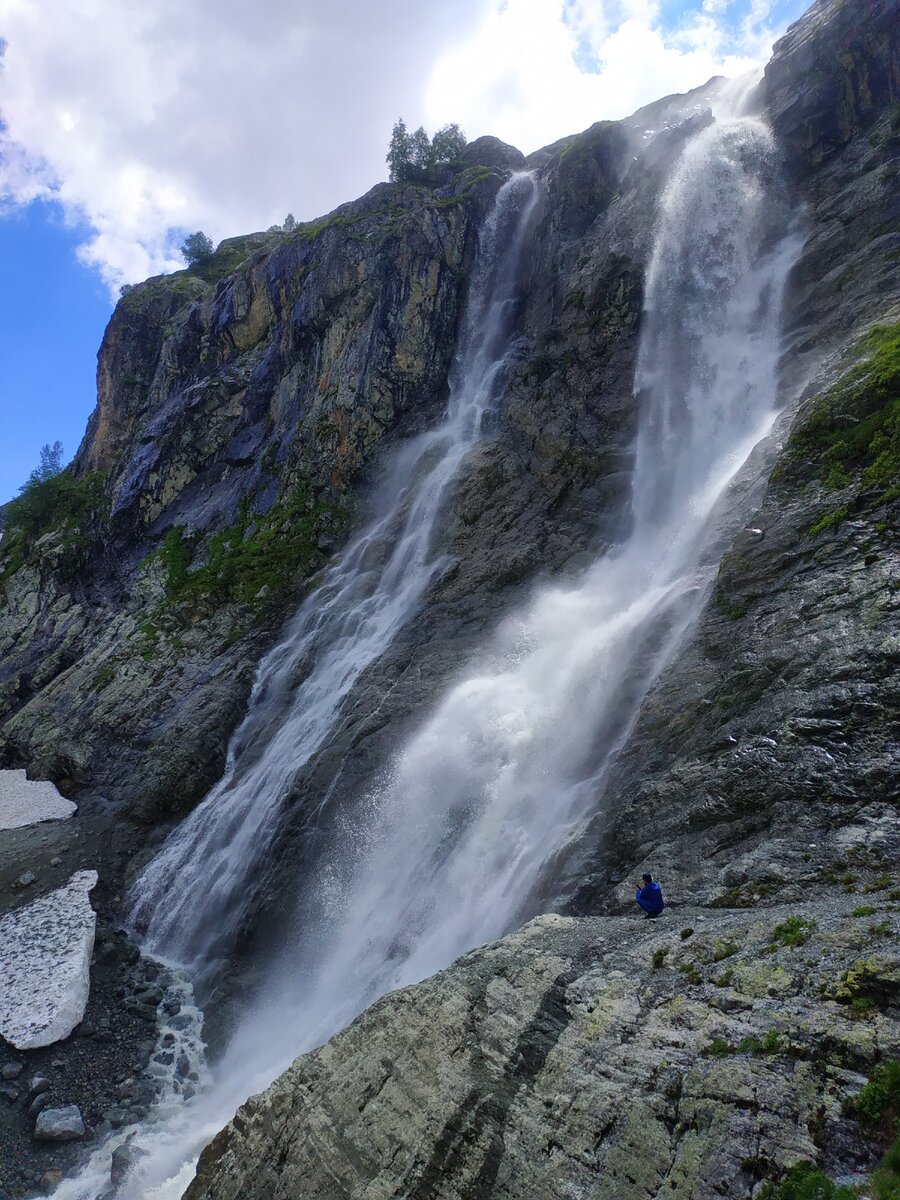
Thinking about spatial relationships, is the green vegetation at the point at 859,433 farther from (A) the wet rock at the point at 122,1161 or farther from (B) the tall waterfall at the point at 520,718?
(A) the wet rock at the point at 122,1161

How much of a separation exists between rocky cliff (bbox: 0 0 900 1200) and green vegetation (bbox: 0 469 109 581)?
0.45 m

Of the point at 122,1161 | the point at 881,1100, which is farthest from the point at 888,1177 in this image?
the point at 122,1161

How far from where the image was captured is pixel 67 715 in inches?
1571

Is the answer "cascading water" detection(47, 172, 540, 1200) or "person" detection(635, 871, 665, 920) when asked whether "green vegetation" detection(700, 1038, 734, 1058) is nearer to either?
"person" detection(635, 871, 665, 920)

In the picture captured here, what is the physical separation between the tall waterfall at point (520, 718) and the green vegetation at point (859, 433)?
156 inches

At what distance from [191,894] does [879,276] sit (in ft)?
115

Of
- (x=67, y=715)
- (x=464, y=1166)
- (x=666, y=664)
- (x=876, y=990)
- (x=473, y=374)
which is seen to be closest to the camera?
(x=876, y=990)

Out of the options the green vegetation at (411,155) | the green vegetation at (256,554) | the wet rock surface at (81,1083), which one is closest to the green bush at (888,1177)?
the wet rock surface at (81,1083)

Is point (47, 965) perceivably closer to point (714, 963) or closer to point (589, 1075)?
point (589, 1075)

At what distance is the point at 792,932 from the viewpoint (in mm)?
8844

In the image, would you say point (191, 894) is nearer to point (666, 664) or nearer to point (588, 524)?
point (666, 664)

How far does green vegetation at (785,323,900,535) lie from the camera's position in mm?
17109

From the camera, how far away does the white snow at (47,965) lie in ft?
65.9

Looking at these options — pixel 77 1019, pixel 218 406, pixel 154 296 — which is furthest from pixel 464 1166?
pixel 154 296
